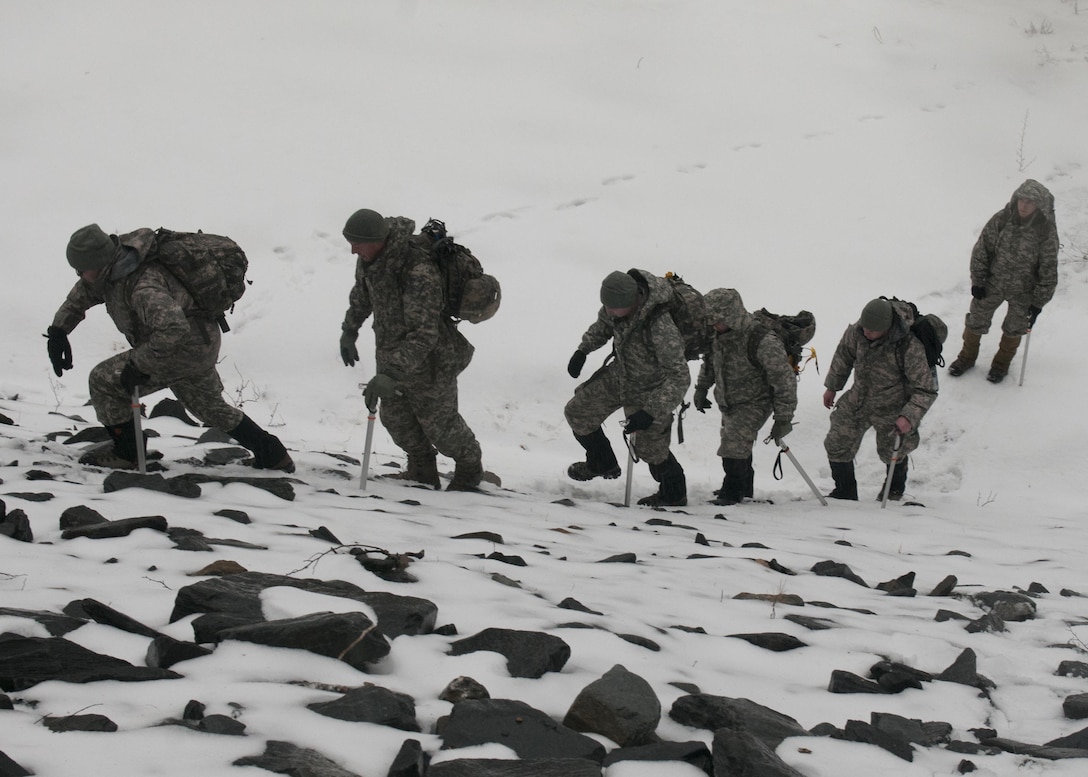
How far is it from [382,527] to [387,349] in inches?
82.2

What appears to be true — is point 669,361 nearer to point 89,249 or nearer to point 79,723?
point 89,249

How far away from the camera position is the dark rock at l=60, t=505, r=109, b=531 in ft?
16.9

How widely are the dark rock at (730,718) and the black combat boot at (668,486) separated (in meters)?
5.87

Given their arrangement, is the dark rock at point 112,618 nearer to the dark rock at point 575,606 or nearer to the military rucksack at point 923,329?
the dark rock at point 575,606

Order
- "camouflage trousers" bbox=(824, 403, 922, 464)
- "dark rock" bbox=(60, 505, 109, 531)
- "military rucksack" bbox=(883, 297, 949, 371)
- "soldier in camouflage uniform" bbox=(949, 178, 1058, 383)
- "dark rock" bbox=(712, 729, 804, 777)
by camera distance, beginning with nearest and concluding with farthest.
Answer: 1. "dark rock" bbox=(712, 729, 804, 777)
2. "dark rock" bbox=(60, 505, 109, 531)
3. "military rucksack" bbox=(883, 297, 949, 371)
4. "camouflage trousers" bbox=(824, 403, 922, 464)
5. "soldier in camouflage uniform" bbox=(949, 178, 1058, 383)

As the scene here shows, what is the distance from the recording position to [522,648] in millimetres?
3904

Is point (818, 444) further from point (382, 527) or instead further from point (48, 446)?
point (48, 446)

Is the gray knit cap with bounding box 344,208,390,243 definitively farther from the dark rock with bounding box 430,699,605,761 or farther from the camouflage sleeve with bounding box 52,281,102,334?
the dark rock with bounding box 430,699,605,761

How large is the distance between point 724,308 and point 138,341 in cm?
469

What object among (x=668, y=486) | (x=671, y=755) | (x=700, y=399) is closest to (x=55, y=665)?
(x=671, y=755)

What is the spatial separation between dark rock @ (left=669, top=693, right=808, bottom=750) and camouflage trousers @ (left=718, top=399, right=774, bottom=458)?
6.20 metres

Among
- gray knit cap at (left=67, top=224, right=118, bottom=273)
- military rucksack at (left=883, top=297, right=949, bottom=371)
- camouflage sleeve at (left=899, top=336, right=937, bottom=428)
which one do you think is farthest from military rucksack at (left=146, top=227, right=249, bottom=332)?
camouflage sleeve at (left=899, top=336, right=937, bottom=428)

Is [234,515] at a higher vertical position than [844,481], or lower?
lower

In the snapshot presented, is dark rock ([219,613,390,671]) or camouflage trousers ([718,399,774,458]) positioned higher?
camouflage trousers ([718,399,774,458])
